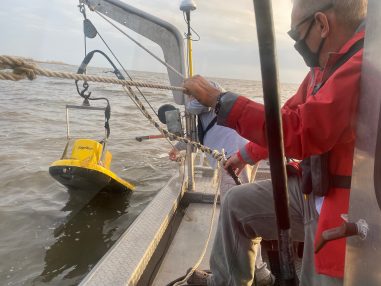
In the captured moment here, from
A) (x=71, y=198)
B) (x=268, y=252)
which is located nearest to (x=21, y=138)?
(x=71, y=198)

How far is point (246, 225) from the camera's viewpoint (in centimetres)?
209

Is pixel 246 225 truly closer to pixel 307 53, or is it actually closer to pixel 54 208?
pixel 307 53

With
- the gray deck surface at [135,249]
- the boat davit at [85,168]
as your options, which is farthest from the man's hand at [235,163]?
the boat davit at [85,168]

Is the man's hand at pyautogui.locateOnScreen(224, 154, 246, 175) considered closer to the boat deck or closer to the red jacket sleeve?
the boat deck

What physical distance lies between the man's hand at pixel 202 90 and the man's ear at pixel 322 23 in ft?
1.75

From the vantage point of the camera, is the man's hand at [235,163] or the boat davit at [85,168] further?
the boat davit at [85,168]

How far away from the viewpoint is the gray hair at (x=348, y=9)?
145 cm

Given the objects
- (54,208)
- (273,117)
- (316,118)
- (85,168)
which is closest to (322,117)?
(316,118)

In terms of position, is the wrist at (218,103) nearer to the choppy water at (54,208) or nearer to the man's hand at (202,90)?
the man's hand at (202,90)

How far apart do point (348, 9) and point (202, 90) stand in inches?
28.3

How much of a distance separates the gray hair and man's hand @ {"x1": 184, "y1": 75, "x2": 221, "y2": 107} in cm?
56

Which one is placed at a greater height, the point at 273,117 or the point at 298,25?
the point at 298,25

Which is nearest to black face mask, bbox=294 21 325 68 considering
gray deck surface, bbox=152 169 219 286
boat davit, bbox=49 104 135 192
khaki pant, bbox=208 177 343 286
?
khaki pant, bbox=208 177 343 286

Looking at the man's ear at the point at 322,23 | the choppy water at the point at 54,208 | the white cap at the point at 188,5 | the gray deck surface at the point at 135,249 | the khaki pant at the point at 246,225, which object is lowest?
the choppy water at the point at 54,208
